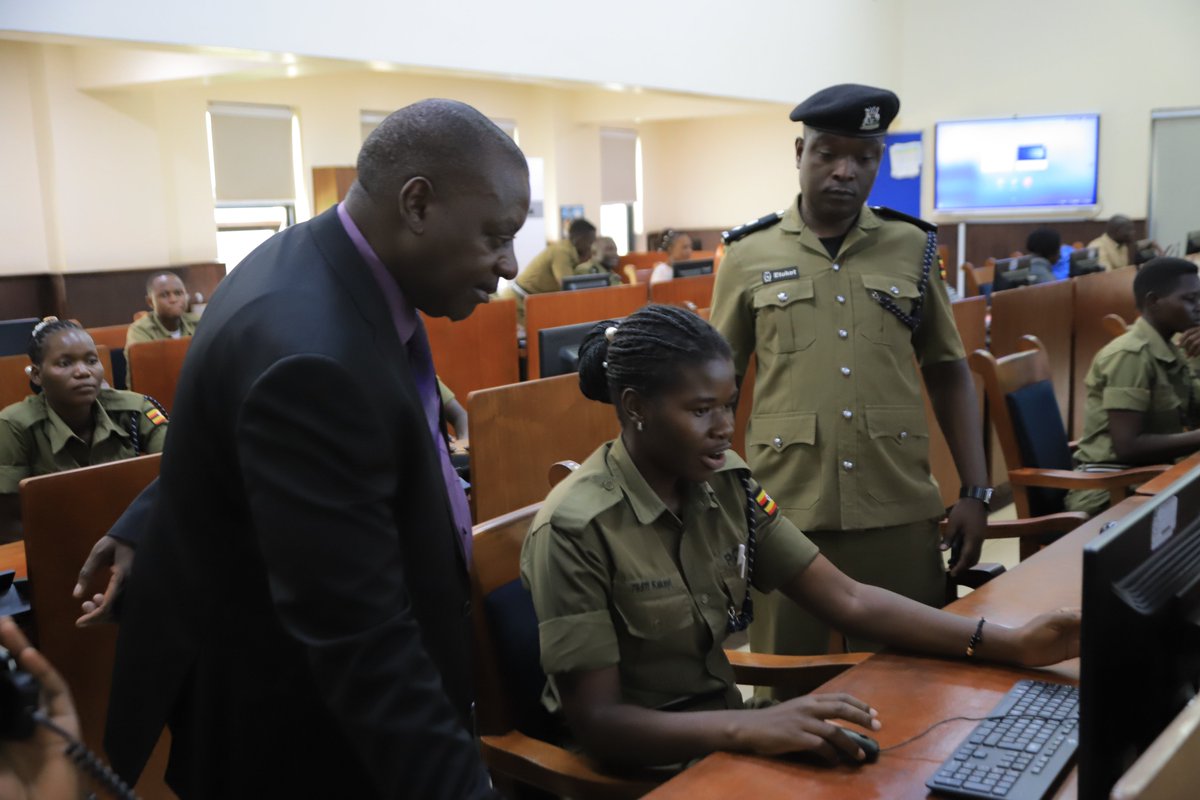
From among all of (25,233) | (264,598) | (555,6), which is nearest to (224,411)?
(264,598)

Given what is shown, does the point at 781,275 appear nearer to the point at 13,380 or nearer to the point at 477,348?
the point at 13,380

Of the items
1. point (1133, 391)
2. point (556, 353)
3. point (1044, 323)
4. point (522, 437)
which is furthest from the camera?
point (1044, 323)

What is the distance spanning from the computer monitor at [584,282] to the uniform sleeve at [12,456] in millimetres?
3297

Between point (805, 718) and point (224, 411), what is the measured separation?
2.41ft

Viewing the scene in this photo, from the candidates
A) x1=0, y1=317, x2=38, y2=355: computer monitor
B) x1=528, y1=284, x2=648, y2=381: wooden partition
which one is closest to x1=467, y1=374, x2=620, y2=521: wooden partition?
x1=528, y1=284, x2=648, y2=381: wooden partition

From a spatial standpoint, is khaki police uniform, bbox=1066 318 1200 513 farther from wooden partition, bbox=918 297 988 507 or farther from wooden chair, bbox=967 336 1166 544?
wooden partition, bbox=918 297 988 507

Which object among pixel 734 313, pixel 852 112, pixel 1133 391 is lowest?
pixel 1133 391

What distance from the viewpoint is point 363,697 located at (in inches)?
37.0

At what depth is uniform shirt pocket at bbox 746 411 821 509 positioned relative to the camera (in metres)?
2.13

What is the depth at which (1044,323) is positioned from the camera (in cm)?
544

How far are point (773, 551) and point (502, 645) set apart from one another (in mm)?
415

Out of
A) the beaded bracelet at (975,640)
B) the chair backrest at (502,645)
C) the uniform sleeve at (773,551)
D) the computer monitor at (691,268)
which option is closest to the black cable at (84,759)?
the chair backrest at (502,645)

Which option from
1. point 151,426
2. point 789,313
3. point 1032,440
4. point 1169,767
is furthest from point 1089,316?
point 1169,767

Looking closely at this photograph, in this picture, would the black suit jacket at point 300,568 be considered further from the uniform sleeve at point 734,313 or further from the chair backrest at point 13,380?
the chair backrest at point 13,380
